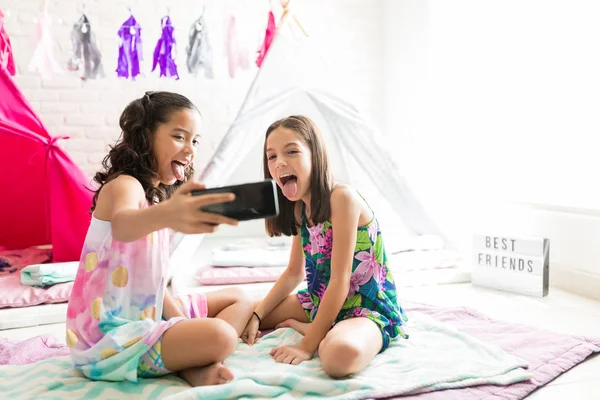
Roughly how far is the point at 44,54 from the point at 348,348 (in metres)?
2.43

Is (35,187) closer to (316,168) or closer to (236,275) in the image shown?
(236,275)

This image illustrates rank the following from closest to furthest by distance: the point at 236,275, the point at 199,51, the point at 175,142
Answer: the point at 175,142, the point at 236,275, the point at 199,51

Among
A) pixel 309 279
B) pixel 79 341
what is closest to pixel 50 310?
pixel 79 341

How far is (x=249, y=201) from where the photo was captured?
3.94 feet

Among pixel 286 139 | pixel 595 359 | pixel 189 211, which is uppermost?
pixel 286 139

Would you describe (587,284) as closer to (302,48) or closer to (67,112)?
(302,48)

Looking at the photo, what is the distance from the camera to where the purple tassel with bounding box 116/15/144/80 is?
302cm

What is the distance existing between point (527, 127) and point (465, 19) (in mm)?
751

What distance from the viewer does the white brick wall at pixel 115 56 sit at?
3672 mm

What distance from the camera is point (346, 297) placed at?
1679 mm

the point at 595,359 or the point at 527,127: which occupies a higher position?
the point at 527,127

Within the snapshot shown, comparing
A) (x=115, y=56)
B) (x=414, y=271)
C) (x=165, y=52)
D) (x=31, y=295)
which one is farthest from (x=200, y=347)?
(x=115, y=56)

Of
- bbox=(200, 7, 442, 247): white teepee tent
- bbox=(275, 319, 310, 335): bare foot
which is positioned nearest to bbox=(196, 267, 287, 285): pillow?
bbox=(200, 7, 442, 247): white teepee tent

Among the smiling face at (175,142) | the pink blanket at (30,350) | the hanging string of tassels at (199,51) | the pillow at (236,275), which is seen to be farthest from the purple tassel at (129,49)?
the smiling face at (175,142)
